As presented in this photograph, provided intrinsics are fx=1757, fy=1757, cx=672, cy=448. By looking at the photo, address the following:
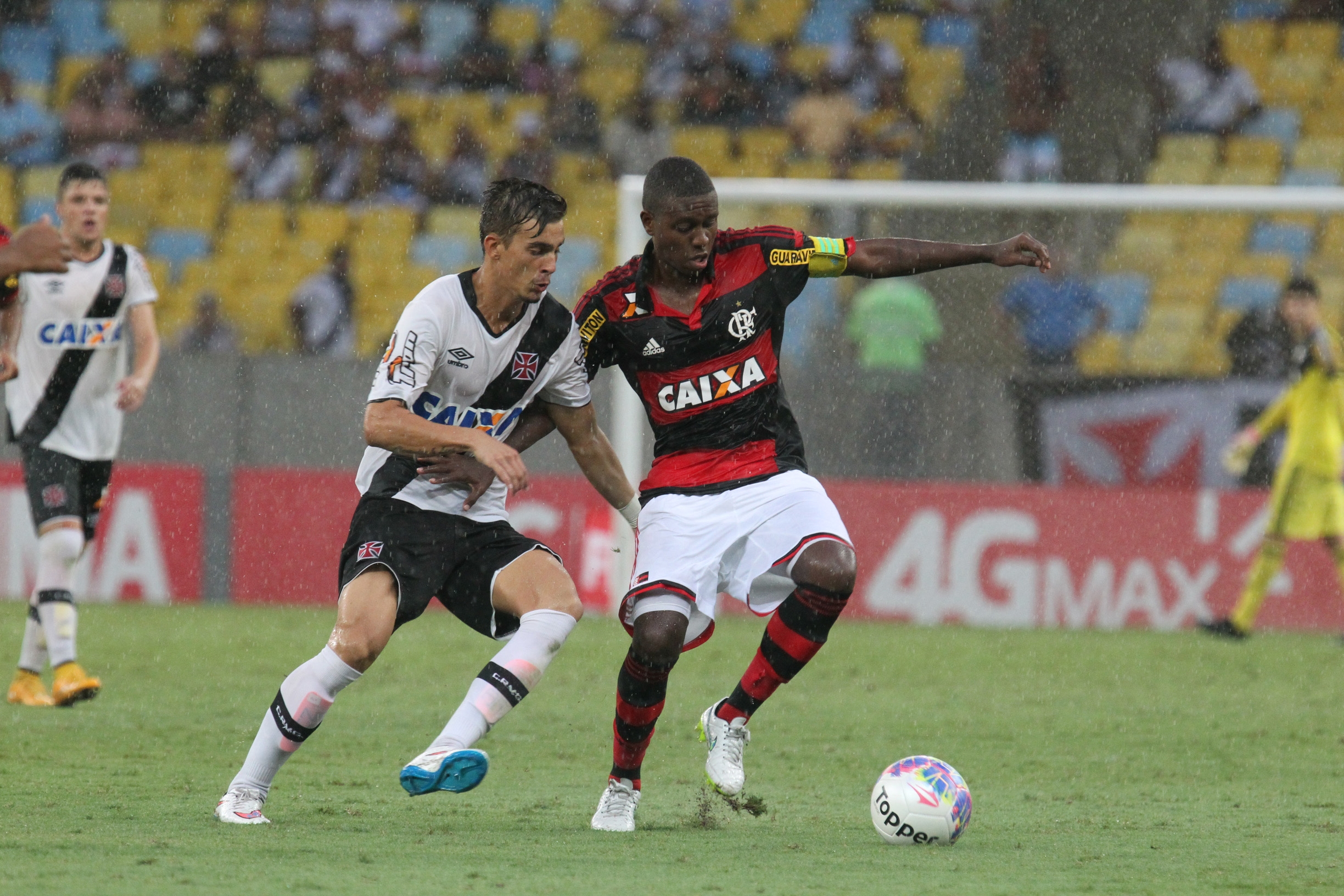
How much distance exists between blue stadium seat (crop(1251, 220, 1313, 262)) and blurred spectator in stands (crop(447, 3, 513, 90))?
779cm

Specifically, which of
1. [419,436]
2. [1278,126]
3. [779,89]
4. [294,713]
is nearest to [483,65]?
[779,89]

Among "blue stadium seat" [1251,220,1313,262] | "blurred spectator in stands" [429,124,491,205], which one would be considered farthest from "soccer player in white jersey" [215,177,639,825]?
"blurred spectator in stands" [429,124,491,205]

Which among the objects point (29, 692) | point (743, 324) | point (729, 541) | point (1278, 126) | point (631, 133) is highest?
point (1278, 126)

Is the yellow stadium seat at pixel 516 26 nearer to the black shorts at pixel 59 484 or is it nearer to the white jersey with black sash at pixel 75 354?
the white jersey with black sash at pixel 75 354

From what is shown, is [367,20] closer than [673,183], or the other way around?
[673,183]

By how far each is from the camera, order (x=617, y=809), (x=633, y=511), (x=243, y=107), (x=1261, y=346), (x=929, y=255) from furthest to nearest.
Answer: (x=243, y=107), (x=1261, y=346), (x=633, y=511), (x=929, y=255), (x=617, y=809)

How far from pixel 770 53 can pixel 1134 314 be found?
5.59 meters

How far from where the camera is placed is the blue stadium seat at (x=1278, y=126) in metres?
17.2

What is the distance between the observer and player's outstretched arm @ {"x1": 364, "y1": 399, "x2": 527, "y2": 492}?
16.9 feet

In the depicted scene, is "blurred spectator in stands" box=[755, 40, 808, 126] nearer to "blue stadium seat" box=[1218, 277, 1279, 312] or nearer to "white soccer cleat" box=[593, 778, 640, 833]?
"blue stadium seat" box=[1218, 277, 1279, 312]

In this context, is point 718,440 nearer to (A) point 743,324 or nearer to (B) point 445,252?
(A) point 743,324

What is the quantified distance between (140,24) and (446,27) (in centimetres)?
333

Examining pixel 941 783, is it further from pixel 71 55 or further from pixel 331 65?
pixel 71 55

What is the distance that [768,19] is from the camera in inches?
734
